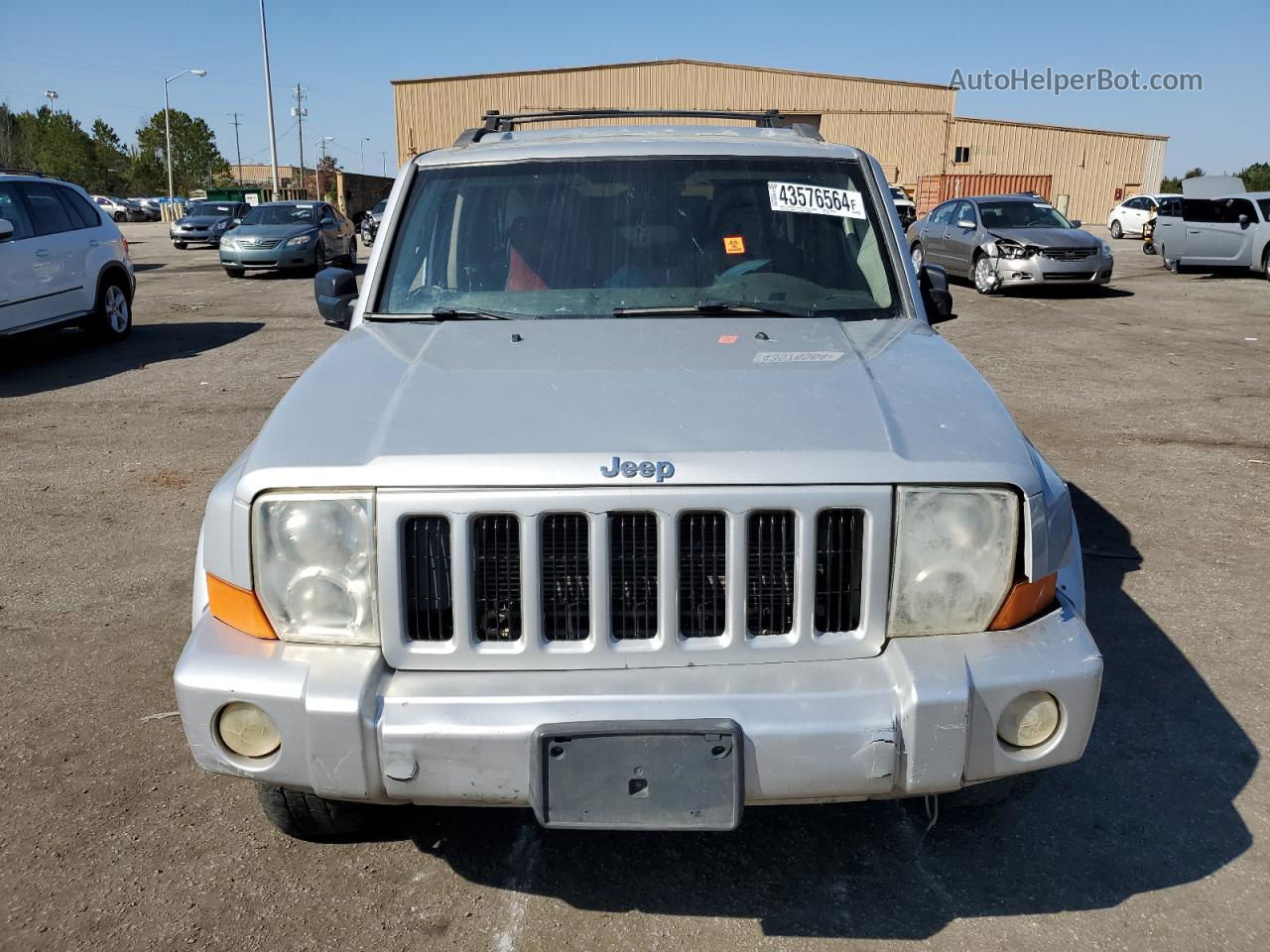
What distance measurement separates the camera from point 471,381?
2.71 m

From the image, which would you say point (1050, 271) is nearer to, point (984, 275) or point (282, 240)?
point (984, 275)

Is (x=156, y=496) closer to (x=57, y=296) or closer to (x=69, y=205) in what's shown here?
(x=57, y=296)

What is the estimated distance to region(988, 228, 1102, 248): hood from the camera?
16656mm

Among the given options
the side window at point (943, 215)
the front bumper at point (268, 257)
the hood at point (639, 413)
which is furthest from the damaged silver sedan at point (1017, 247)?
the hood at point (639, 413)

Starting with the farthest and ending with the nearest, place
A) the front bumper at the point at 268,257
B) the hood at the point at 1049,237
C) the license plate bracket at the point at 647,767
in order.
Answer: the front bumper at the point at 268,257
the hood at the point at 1049,237
the license plate bracket at the point at 647,767

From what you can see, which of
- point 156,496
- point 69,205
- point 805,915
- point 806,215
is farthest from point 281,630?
point 69,205

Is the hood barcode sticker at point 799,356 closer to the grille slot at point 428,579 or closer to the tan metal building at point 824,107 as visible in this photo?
the grille slot at point 428,579

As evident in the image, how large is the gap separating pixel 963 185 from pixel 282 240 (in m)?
31.8

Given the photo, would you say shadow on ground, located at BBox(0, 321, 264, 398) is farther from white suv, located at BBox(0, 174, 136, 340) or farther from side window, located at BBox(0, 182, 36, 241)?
side window, located at BBox(0, 182, 36, 241)

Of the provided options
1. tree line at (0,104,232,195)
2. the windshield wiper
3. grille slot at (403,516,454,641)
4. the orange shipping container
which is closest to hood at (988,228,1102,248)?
the windshield wiper

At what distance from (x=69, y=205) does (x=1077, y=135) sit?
4682cm

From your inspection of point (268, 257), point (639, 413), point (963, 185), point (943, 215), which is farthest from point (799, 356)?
point (963, 185)

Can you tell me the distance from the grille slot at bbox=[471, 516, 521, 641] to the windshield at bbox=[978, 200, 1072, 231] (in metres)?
16.6

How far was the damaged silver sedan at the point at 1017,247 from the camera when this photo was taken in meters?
16.6
